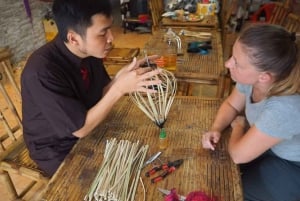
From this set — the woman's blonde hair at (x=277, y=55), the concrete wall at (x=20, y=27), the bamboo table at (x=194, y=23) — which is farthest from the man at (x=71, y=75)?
the concrete wall at (x=20, y=27)

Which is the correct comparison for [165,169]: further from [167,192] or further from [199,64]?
[199,64]

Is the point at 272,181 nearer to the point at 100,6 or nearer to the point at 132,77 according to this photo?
the point at 132,77

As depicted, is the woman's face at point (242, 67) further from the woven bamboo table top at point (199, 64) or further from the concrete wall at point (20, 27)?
the concrete wall at point (20, 27)

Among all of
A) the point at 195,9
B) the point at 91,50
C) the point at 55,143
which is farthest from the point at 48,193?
the point at 195,9

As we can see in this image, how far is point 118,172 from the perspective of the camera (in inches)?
36.5

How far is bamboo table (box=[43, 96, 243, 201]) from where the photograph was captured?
2.90ft

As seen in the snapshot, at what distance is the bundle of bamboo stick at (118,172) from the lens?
85cm

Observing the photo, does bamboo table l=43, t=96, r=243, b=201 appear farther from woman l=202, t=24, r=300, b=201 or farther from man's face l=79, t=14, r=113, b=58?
man's face l=79, t=14, r=113, b=58

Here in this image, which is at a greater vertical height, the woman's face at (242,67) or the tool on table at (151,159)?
the woman's face at (242,67)

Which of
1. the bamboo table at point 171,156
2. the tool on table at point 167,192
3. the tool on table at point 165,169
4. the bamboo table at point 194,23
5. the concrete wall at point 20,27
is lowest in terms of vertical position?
the concrete wall at point 20,27

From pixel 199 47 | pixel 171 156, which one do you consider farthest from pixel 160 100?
pixel 199 47

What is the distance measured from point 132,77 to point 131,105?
0.32 metres

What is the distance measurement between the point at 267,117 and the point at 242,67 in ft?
0.70

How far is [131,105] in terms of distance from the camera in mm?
1376
